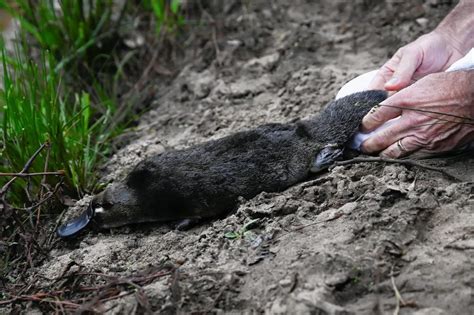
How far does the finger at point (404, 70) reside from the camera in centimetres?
315

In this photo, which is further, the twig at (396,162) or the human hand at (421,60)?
the human hand at (421,60)

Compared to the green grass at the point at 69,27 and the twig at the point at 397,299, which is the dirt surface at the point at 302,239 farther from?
the green grass at the point at 69,27

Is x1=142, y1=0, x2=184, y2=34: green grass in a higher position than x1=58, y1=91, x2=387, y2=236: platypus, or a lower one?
higher

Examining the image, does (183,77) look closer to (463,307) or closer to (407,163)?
(407,163)

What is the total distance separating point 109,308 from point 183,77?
2655 mm

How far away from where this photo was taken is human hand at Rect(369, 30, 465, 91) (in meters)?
3.23

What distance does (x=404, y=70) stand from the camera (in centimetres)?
321

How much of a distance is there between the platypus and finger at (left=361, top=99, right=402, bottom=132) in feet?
0.14

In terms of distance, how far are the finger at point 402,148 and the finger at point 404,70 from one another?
32 cm

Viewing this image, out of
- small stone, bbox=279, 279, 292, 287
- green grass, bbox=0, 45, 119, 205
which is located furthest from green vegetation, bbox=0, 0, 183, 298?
small stone, bbox=279, 279, 292, 287

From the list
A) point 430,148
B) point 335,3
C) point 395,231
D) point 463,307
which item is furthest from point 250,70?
point 463,307

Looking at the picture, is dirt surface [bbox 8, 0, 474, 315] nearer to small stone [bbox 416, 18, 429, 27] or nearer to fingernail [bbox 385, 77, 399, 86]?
small stone [bbox 416, 18, 429, 27]

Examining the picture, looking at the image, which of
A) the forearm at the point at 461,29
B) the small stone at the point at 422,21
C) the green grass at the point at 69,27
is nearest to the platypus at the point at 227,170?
the forearm at the point at 461,29

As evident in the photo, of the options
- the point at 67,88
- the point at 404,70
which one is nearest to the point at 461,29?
the point at 404,70
